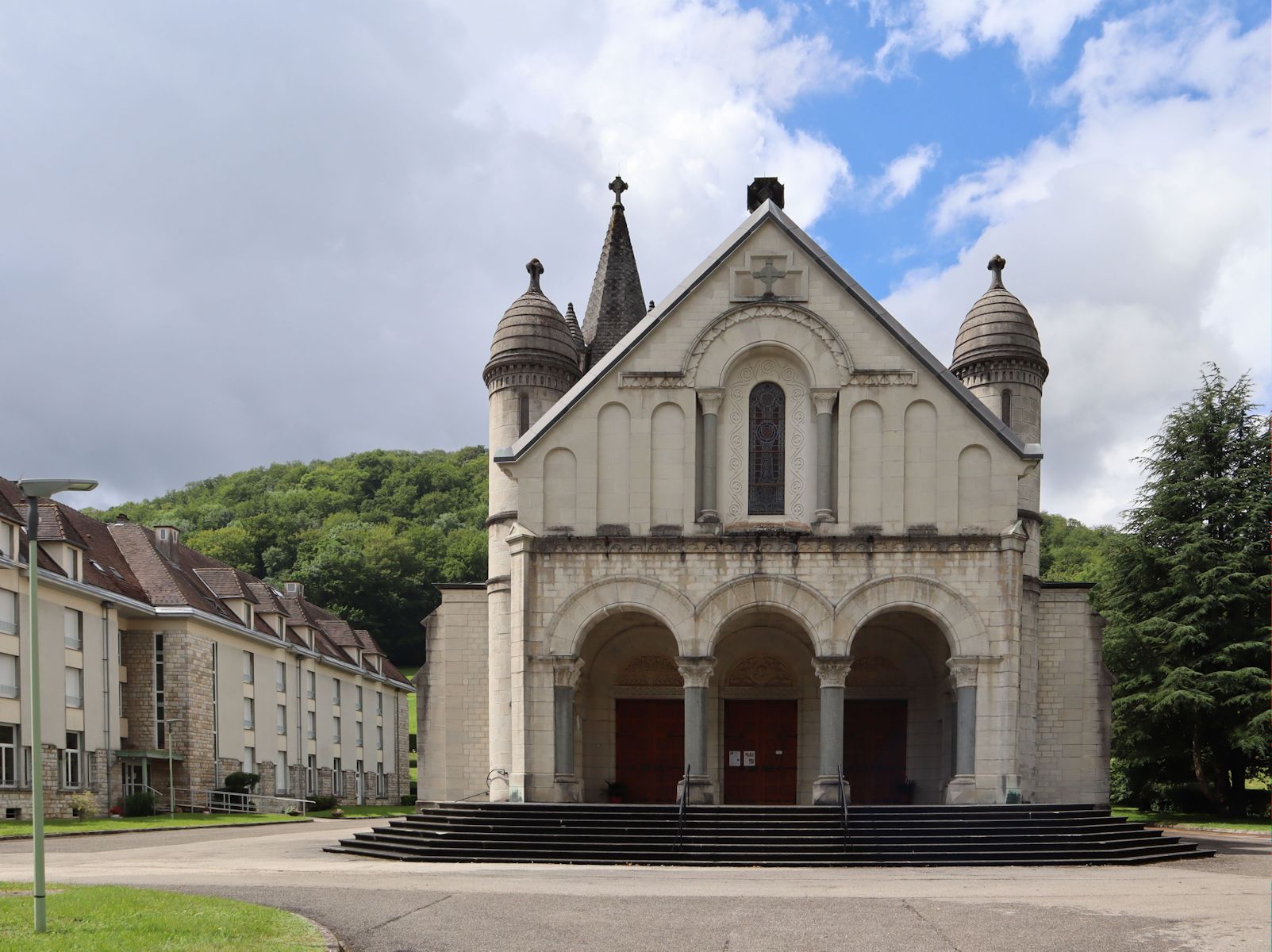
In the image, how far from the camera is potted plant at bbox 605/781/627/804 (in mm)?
28672

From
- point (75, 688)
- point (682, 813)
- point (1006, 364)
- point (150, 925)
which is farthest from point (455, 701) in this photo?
point (150, 925)

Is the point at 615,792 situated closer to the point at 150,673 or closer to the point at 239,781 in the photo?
A: the point at 150,673

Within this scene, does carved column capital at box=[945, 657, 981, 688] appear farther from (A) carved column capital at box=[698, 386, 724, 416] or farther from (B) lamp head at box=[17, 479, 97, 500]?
(B) lamp head at box=[17, 479, 97, 500]

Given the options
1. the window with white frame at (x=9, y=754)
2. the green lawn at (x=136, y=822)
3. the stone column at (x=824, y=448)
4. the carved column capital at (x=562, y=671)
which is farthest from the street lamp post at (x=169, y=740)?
the stone column at (x=824, y=448)

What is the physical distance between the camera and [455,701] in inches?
1202

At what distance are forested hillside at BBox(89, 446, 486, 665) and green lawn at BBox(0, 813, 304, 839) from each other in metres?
55.7

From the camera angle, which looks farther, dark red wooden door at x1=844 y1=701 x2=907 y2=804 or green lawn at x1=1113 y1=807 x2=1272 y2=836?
green lawn at x1=1113 y1=807 x2=1272 y2=836

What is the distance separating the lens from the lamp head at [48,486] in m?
12.9

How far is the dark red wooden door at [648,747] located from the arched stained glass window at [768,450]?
5346mm

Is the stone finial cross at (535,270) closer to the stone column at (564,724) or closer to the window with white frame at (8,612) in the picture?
the stone column at (564,724)

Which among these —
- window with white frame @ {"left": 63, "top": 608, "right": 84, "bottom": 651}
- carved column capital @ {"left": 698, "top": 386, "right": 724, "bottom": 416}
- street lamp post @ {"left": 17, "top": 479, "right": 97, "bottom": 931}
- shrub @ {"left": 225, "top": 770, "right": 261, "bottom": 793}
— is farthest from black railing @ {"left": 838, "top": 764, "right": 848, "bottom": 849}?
shrub @ {"left": 225, "top": 770, "right": 261, "bottom": 793}

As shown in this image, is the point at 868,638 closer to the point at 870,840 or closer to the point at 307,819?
the point at 870,840

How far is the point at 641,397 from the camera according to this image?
2733cm

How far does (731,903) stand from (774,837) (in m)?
6.95
